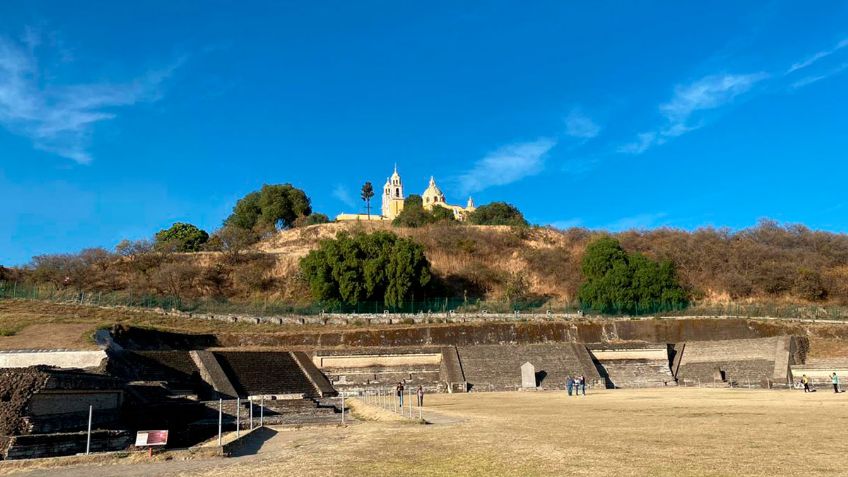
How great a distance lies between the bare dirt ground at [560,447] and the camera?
1022 centimetres

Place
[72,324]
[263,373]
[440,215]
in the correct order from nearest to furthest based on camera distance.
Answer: [263,373], [72,324], [440,215]

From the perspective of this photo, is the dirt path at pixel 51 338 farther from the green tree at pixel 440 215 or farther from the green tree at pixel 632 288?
the green tree at pixel 440 215

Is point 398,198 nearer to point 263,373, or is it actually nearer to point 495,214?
point 495,214

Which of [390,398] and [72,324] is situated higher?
[72,324]

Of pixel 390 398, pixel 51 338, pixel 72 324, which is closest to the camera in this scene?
pixel 390 398

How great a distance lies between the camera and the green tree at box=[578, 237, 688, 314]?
50281mm

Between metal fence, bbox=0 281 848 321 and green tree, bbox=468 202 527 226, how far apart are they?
120 feet

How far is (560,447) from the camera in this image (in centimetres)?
1252

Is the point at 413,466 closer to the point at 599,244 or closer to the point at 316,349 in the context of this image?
the point at 316,349

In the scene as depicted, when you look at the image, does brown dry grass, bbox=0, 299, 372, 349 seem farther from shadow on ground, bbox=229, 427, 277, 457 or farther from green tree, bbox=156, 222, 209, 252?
green tree, bbox=156, 222, 209, 252

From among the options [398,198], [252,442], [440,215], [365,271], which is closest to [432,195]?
[398,198]

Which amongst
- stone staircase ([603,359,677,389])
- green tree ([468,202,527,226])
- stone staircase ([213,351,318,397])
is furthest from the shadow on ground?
green tree ([468,202,527,226])

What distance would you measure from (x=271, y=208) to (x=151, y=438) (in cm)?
7911

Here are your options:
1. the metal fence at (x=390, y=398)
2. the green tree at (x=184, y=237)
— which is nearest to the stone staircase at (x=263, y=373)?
the metal fence at (x=390, y=398)
